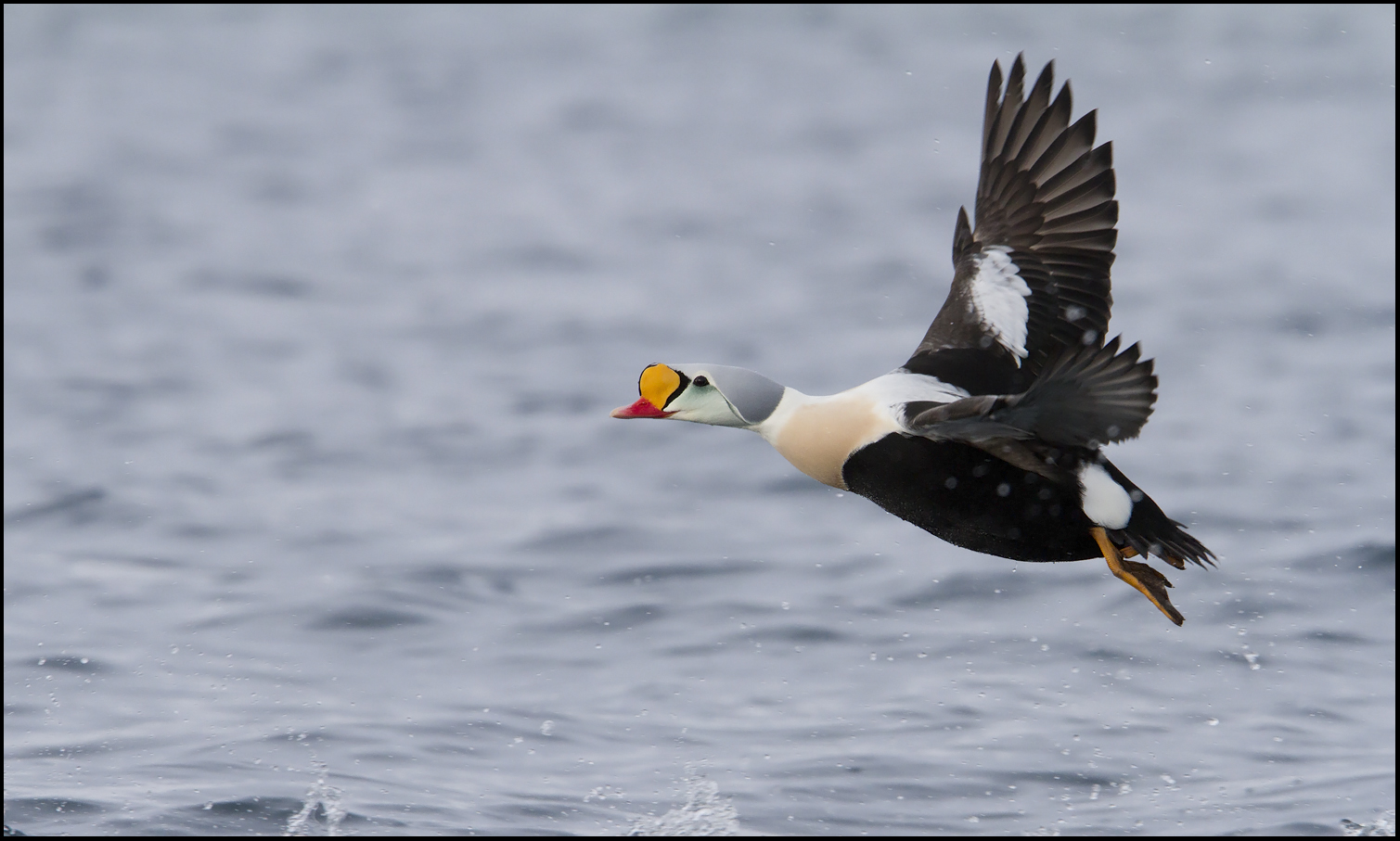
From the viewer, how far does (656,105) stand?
1576 centimetres

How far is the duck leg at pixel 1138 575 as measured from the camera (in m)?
4.05

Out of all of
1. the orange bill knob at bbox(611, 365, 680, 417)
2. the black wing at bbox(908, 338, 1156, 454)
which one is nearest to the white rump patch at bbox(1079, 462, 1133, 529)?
the black wing at bbox(908, 338, 1156, 454)

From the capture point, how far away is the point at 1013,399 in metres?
3.50

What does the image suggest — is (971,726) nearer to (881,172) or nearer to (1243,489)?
(1243,489)

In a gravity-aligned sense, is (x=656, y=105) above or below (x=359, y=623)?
above

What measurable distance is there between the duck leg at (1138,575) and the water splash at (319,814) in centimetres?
258

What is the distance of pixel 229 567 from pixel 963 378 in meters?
4.69

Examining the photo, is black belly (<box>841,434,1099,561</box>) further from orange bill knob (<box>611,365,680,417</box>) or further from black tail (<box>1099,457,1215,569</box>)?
orange bill knob (<box>611,365,680,417</box>)

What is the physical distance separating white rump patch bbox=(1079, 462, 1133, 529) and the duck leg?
41 millimetres

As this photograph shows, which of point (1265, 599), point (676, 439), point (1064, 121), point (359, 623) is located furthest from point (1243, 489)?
point (1064, 121)

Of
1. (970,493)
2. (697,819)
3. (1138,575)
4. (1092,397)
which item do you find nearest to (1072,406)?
(1092,397)

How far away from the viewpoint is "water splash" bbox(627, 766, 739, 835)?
5629mm

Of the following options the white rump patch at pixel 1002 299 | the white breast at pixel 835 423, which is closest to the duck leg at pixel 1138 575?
the white breast at pixel 835 423

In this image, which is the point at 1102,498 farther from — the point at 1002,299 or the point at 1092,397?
the point at 1002,299
